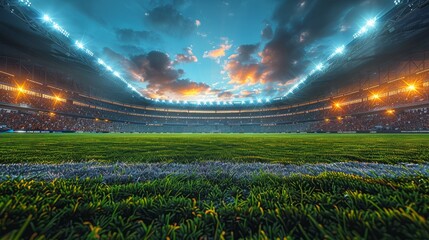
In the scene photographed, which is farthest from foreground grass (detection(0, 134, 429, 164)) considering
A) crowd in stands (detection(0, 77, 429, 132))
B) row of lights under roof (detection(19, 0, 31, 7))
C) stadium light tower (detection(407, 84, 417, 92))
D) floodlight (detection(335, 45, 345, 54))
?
crowd in stands (detection(0, 77, 429, 132))

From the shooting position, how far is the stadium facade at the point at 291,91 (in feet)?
50.6

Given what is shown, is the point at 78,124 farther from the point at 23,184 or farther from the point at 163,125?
the point at 23,184

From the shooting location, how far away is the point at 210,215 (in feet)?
3.29

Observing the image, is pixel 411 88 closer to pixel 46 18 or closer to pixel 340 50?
pixel 340 50

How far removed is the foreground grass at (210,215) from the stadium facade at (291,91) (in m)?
17.4

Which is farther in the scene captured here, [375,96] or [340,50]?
[375,96]

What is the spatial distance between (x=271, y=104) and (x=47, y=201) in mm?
52762

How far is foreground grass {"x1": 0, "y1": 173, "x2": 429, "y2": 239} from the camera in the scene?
0.78m

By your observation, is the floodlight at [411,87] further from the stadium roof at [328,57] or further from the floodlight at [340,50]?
the floodlight at [340,50]

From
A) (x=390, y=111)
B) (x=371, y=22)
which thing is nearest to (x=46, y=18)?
(x=371, y=22)

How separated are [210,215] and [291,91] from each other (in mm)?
40286

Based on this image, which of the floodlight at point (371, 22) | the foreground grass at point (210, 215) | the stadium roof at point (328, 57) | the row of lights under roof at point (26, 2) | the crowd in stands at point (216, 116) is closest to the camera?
the foreground grass at point (210, 215)

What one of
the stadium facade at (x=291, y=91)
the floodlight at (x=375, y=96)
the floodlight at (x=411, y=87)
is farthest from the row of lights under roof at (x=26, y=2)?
the floodlight at (x=375, y=96)

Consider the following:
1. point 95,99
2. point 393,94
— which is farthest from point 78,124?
point 393,94
